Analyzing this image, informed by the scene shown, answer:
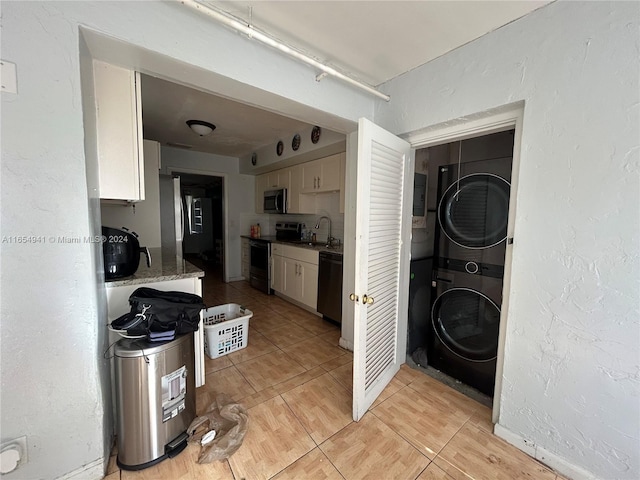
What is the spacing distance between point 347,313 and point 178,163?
3.68 metres

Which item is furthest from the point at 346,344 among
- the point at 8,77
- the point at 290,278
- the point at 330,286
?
the point at 8,77

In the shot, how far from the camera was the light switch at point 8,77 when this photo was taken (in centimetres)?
91

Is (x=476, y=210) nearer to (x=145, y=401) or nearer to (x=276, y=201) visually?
(x=145, y=401)

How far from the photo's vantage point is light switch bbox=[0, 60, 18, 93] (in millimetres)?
909

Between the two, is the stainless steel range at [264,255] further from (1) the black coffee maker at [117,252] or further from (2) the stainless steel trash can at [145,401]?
(2) the stainless steel trash can at [145,401]

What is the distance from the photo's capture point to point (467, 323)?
2027 millimetres

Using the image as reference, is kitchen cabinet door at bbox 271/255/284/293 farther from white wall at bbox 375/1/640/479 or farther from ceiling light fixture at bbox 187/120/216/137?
white wall at bbox 375/1/640/479

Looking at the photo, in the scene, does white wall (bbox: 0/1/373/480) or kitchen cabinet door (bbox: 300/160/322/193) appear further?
kitchen cabinet door (bbox: 300/160/322/193)

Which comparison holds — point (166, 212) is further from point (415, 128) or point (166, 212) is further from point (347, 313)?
point (415, 128)

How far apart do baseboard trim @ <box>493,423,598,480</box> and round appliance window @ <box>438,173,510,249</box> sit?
116 centimetres

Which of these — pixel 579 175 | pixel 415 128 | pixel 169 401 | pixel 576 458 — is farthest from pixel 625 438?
pixel 169 401

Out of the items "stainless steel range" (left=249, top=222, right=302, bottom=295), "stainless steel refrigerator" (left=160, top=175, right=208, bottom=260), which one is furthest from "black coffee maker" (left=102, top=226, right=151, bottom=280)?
"stainless steel range" (left=249, top=222, right=302, bottom=295)

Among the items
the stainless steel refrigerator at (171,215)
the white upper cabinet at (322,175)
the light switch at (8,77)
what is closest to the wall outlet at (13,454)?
the light switch at (8,77)

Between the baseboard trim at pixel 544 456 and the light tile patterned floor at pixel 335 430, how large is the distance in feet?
0.10
